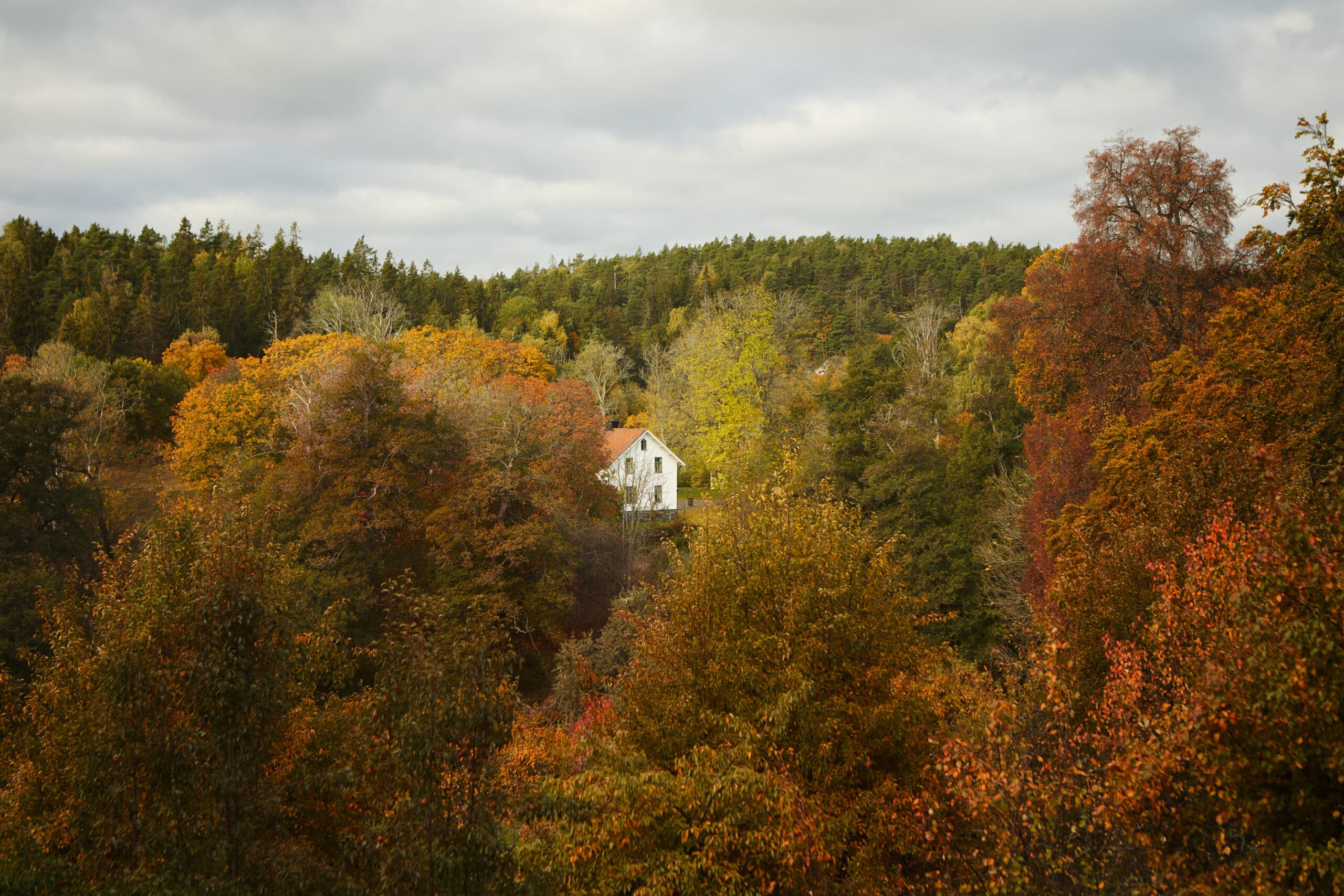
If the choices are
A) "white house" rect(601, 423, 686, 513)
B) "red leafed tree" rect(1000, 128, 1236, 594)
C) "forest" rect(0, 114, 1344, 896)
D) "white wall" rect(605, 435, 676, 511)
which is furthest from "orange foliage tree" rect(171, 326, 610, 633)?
"red leafed tree" rect(1000, 128, 1236, 594)

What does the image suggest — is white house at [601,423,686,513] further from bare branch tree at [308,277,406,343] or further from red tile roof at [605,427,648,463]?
bare branch tree at [308,277,406,343]

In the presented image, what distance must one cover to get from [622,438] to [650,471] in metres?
3.73

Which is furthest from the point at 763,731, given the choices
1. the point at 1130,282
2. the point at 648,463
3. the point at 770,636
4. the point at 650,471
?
the point at 648,463

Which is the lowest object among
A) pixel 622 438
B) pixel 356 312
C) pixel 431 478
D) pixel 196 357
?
pixel 431 478

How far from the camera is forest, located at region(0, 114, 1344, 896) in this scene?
8531mm

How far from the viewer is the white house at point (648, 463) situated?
50406 millimetres

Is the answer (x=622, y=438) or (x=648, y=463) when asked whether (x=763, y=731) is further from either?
(x=622, y=438)

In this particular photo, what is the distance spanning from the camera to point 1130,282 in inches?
882

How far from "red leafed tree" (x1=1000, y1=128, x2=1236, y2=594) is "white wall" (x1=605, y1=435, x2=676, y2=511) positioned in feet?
89.1

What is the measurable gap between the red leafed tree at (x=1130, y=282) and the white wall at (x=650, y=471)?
89.1 feet

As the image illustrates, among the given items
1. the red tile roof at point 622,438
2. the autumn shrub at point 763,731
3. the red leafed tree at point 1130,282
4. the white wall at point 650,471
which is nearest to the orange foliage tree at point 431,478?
the white wall at point 650,471

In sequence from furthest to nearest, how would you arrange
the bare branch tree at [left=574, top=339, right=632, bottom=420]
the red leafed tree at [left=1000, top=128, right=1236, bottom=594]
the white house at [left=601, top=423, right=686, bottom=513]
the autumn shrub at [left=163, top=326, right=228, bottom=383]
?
the bare branch tree at [left=574, top=339, right=632, bottom=420], the autumn shrub at [left=163, top=326, right=228, bottom=383], the white house at [left=601, top=423, right=686, bottom=513], the red leafed tree at [left=1000, top=128, right=1236, bottom=594]

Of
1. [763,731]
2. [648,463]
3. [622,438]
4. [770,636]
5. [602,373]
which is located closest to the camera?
[763,731]

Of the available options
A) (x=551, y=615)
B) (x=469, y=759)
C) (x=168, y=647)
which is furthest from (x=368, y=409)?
(x=469, y=759)
